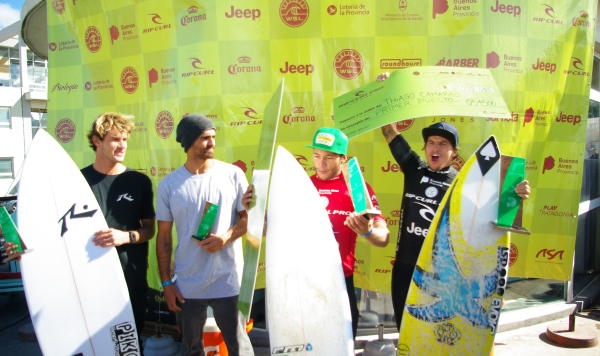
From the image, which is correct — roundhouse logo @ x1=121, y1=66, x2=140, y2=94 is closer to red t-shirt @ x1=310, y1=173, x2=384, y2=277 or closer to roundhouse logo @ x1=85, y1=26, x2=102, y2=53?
roundhouse logo @ x1=85, y1=26, x2=102, y2=53

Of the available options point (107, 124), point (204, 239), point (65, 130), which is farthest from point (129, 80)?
point (204, 239)

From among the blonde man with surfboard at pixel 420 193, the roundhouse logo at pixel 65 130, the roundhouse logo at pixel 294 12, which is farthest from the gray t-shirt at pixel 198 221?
the roundhouse logo at pixel 65 130

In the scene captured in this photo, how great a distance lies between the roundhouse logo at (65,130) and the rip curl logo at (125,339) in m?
2.07

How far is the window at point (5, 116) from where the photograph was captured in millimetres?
16484

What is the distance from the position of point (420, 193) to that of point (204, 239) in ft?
3.67

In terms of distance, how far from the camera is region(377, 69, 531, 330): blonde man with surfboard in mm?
1974

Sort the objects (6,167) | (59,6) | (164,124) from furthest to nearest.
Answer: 1. (6,167)
2. (59,6)
3. (164,124)

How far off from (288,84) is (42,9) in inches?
129

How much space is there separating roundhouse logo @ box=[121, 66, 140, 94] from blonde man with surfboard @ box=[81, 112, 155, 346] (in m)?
1.16

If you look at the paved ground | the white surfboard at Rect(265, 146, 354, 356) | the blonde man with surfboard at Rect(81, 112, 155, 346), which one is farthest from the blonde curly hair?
the paved ground

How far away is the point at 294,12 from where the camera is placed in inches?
109

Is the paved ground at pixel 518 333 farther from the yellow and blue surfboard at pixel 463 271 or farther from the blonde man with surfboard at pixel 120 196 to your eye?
the blonde man with surfboard at pixel 120 196

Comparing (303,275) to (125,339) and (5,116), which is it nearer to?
(125,339)

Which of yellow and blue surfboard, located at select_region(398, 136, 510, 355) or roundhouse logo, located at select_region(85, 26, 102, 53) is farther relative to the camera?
roundhouse logo, located at select_region(85, 26, 102, 53)
